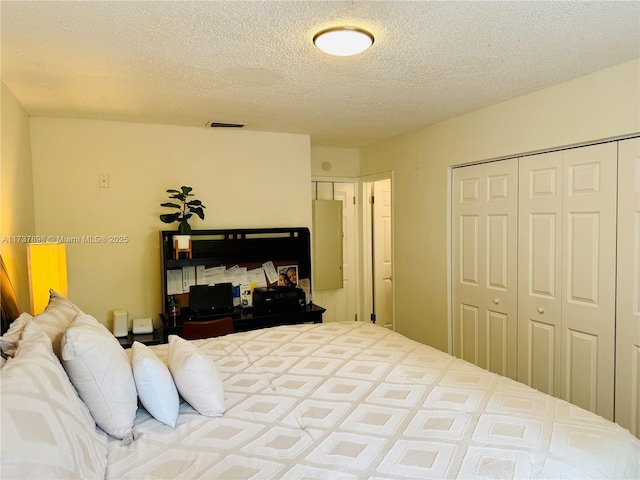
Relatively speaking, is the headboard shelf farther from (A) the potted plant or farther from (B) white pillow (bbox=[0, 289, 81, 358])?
(B) white pillow (bbox=[0, 289, 81, 358])

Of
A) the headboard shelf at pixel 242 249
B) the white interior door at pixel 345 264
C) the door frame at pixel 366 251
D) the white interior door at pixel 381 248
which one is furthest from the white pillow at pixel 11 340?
the white interior door at pixel 381 248

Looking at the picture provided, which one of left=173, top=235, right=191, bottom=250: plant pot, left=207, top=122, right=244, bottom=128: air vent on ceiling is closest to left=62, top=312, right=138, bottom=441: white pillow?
left=173, top=235, right=191, bottom=250: plant pot

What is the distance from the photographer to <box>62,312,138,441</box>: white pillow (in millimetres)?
1397

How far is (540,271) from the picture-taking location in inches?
117

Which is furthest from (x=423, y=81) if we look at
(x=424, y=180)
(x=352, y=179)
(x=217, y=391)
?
(x=352, y=179)

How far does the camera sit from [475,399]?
5.53 feet

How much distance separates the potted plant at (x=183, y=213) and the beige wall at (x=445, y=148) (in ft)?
6.72

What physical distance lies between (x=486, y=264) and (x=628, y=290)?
3.56 feet

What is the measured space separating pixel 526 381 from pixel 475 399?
5.59ft

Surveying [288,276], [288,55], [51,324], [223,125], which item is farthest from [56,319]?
[288,276]

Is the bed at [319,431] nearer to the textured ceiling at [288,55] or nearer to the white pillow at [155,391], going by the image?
the white pillow at [155,391]

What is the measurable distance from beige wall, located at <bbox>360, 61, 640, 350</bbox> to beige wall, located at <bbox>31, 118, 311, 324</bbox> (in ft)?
4.34

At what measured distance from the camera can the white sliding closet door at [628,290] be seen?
2375 millimetres

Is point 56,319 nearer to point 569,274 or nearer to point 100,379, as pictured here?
point 100,379
